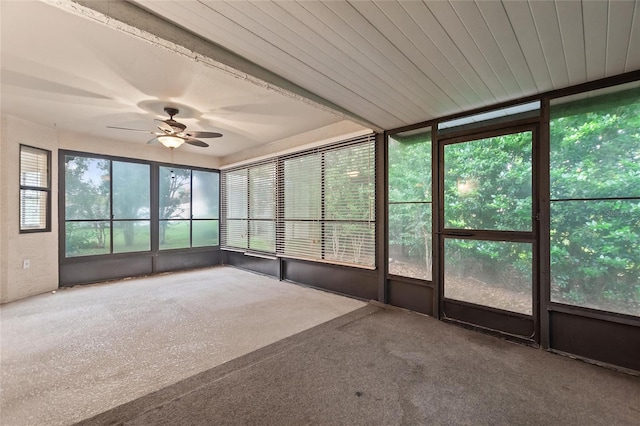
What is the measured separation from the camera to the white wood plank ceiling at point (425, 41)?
1.58 meters

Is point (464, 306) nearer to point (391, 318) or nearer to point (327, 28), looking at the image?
point (391, 318)

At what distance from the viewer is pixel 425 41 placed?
1.88 metres

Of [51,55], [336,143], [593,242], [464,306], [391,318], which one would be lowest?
[391,318]

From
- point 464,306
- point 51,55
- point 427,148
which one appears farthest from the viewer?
point 427,148

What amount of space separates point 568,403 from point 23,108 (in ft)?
21.6

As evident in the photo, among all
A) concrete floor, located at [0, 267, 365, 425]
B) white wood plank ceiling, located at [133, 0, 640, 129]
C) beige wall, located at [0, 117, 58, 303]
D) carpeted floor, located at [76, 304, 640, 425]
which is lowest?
concrete floor, located at [0, 267, 365, 425]

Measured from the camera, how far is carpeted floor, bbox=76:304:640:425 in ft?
5.54

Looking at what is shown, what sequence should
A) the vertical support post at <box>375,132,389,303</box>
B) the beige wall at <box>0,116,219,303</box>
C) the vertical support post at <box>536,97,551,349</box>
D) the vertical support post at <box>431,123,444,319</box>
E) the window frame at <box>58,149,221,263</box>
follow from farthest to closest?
the window frame at <box>58,149,221,263</box>
the beige wall at <box>0,116,219,303</box>
the vertical support post at <box>375,132,389,303</box>
the vertical support post at <box>431,123,444,319</box>
the vertical support post at <box>536,97,551,349</box>

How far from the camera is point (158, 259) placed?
19.3 feet

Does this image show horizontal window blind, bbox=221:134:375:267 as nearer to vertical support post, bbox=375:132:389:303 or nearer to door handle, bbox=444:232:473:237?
vertical support post, bbox=375:132:389:303

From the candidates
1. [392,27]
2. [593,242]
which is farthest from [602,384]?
[392,27]

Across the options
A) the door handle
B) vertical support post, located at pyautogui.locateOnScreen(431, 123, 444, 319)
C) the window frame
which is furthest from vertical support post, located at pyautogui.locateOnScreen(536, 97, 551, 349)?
the window frame

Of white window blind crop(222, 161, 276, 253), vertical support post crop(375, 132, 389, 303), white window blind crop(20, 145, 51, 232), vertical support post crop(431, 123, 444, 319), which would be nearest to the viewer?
vertical support post crop(431, 123, 444, 319)

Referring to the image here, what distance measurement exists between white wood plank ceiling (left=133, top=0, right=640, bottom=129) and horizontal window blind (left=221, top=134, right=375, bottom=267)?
161 centimetres
